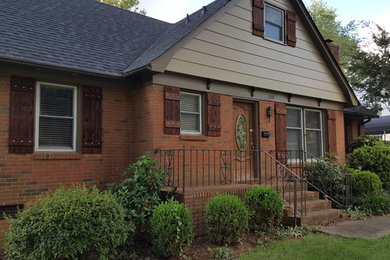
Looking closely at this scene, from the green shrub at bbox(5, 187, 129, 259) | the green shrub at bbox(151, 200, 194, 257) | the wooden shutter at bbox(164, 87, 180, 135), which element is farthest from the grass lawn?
the wooden shutter at bbox(164, 87, 180, 135)

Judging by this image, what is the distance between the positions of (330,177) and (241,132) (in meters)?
2.67

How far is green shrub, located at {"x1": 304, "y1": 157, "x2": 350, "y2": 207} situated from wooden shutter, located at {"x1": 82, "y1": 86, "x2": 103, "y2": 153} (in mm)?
5818

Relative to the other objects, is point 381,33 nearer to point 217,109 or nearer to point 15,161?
point 217,109

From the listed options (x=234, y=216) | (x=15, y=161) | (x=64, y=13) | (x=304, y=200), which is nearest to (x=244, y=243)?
(x=234, y=216)

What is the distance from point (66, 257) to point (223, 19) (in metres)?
6.42

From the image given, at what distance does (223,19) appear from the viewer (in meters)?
8.09

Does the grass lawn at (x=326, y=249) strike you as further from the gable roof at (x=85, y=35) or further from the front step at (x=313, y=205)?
the gable roof at (x=85, y=35)

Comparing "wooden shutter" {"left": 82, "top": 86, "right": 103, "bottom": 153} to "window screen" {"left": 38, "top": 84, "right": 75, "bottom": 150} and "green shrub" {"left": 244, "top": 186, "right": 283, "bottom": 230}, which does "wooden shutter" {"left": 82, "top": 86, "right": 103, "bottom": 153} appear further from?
"green shrub" {"left": 244, "top": 186, "right": 283, "bottom": 230}

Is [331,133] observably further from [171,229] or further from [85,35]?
[85,35]

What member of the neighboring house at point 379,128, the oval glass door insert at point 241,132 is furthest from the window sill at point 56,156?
the neighboring house at point 379,128

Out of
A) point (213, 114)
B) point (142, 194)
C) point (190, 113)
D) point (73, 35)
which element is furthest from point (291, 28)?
point (142, 194)

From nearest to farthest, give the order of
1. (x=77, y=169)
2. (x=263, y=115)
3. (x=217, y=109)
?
(x=77, y=169)
(x=217, y=109)
(x=263, y=115)

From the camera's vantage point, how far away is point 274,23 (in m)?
9.70

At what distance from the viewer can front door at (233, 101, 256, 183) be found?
28.0 ft
